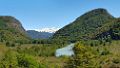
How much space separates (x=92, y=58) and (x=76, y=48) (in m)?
3.36

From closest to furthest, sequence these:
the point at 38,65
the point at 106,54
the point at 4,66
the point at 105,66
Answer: the point at 4,66, the point at 38,65, the point at 105,66, the point at 106,54

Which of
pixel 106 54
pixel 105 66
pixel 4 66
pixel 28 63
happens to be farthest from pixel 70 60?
pixel 106 54

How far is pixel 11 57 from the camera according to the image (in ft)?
289

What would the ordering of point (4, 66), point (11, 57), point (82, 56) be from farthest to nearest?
point (11, 57) < point (4, 66) < point (82, 56)

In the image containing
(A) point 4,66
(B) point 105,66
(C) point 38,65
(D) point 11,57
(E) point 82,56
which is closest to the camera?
(E) point 82,56

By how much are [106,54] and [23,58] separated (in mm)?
109991

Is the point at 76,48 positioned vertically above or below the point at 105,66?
above

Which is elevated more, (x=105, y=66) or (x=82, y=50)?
(x=82, y=50)

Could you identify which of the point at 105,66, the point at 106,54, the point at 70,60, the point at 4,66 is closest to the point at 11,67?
the point at 4,66

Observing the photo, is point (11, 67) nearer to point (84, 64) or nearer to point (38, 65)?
point (38, 65)

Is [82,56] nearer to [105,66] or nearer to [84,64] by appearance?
[84,64]

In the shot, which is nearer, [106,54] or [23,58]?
[23,58]

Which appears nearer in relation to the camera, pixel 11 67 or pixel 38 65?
pixel 11 67

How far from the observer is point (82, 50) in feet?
225
